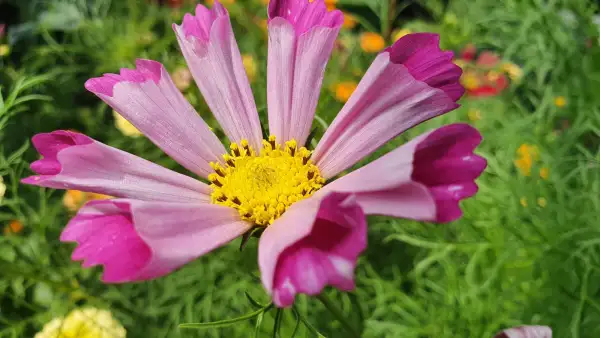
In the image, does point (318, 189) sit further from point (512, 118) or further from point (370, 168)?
point (512, 118)

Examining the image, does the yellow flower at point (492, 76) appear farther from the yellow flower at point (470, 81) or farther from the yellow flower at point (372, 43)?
the yellow flower at point (372, 43)

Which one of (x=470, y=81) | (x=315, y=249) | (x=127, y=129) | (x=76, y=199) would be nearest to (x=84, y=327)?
(x=76, y=199)

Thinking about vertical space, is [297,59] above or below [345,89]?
above

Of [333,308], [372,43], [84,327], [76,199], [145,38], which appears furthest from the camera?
[372,43]

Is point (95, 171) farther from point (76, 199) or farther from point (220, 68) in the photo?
point (76, 199)

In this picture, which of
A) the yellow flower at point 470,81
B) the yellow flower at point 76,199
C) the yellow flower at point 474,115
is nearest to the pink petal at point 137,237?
the yellow flower at point 76,199
